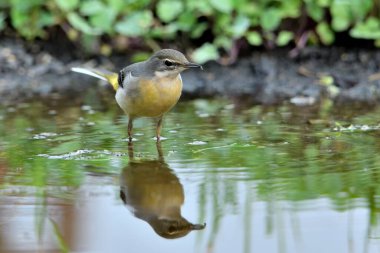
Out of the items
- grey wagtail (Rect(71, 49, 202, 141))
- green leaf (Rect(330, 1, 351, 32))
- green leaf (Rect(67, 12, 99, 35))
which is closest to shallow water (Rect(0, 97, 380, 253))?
grey wagtail (Rect(71, 49, 202, 141))

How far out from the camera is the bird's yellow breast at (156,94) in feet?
22.4

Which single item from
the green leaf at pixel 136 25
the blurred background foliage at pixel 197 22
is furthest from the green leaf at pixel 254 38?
the green leaf at pixel 136 25

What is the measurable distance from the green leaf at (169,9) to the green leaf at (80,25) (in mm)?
799

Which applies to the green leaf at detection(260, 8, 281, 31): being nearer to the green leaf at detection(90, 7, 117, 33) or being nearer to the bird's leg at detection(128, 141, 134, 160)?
the green leaf at detection(90, 7, 117, 33)

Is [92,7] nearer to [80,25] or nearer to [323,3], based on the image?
[80,25]

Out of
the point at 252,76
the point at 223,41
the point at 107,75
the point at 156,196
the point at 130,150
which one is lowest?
the point at 156,196

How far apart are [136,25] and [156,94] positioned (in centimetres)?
288

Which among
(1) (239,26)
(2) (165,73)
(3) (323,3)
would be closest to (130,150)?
(2) (165,73)

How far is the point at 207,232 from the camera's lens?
14.6ft

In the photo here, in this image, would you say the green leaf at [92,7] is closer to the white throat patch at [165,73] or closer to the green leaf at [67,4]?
the green leaf at [67,4]

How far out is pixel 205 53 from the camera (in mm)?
9320

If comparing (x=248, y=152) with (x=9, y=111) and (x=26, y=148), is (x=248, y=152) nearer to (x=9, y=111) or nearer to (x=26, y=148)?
(x=26, y=148)

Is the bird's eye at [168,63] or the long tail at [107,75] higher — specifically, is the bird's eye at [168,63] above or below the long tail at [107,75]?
below

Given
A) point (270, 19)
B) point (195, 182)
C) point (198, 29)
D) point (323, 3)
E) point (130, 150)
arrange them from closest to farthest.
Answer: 1. point (195, 182)
2. point (130, 150)
3. point (323, 3)
4. point (270, 19)
5. point (198, 29)
